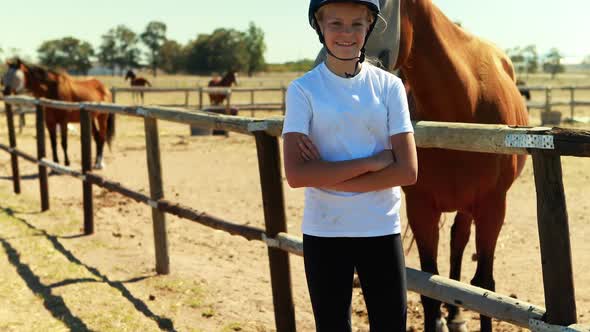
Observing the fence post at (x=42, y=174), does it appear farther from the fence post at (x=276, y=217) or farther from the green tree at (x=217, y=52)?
the green tree at (x=217, y=52)

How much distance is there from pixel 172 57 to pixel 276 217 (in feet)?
312

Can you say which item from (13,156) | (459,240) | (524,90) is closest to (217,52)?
(524,90)

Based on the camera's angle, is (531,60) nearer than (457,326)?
No

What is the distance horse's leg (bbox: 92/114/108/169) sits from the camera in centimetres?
1057

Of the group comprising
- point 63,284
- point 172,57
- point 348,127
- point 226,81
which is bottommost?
point 63,284

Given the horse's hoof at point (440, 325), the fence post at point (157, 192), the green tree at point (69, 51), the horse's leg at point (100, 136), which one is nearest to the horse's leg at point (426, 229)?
the horse's hoof at point (440, 325)

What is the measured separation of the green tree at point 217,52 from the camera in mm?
88750

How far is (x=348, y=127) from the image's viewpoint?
1.86m

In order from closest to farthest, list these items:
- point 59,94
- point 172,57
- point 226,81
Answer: point 59,94 → point 226,81 → point 172,57

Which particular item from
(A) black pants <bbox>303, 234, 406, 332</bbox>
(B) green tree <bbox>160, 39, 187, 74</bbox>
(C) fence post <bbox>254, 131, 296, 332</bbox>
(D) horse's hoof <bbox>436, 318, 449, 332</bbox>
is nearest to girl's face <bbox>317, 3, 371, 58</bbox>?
(A) black pants <bbox>303, 234, 406, 332</bbox>

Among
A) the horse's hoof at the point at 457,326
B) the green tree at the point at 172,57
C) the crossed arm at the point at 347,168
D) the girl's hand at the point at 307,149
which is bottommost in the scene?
the horse's hoof at the point at 457,326

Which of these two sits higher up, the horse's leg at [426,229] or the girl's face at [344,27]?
the girl's face at [344,27]

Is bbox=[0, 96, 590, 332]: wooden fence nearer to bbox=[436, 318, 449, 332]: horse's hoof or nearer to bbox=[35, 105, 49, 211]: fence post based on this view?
bbox=[436, 318, 449, 332]: horse's hoof

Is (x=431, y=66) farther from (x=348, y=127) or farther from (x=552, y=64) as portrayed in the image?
(x=552, y=64)
